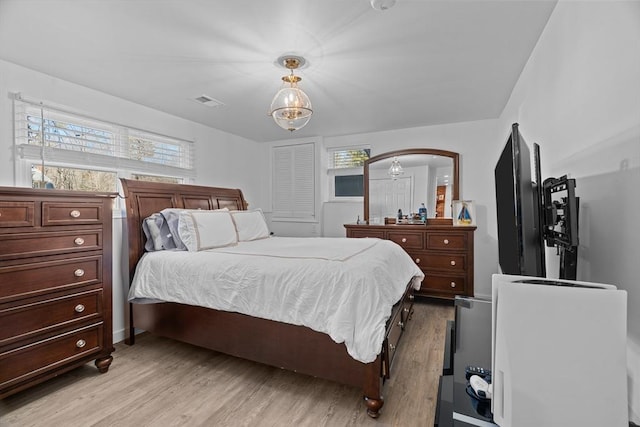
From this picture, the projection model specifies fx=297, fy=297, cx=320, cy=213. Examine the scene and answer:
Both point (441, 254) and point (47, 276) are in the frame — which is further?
point (441, 254)

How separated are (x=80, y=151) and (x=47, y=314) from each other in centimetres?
150

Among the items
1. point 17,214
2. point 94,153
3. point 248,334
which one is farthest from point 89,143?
point 248,334

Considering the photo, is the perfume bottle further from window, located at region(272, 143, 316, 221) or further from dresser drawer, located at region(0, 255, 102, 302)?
dresser drawer, located at region(0, 255, 102, 302)

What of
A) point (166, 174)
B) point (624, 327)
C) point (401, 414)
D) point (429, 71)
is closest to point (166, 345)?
point (166, 174)

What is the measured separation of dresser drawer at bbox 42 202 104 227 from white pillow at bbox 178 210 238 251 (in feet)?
2.24

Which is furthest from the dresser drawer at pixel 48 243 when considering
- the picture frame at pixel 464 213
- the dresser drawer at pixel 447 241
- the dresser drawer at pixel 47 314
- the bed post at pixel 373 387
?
the picture frame at pixel 464 213

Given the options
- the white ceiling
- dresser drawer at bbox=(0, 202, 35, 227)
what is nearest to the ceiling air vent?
the white ceiling

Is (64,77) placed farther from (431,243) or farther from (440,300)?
(440,300)

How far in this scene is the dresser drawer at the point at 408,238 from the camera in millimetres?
3896

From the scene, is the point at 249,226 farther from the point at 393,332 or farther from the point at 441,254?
the point at 441,254

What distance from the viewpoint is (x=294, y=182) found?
4953mm

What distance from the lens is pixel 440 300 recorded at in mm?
3982

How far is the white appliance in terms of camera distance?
67cm

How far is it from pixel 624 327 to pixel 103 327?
2.88 meters
